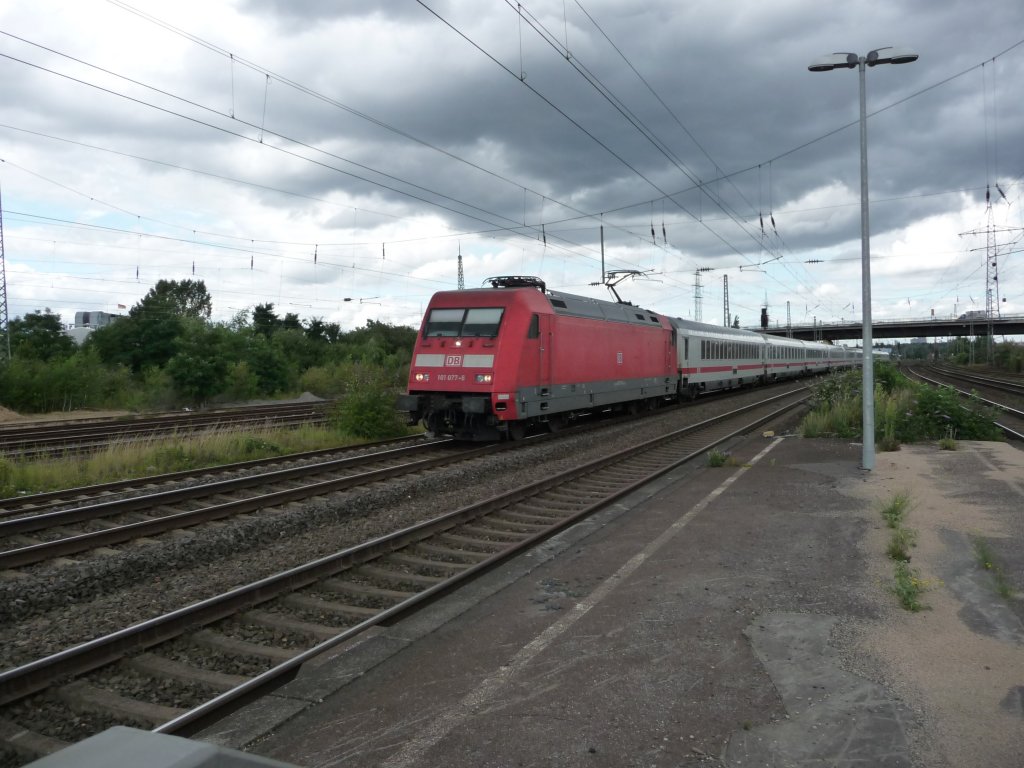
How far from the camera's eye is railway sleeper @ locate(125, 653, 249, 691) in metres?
4.30

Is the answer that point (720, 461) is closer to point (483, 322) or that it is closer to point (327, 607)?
point (483, 322)

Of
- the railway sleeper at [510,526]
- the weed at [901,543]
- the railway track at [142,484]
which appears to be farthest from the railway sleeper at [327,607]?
the railway track at [142,484]

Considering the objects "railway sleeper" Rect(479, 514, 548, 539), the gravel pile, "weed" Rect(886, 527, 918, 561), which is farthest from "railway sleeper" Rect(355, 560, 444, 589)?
"weed" Rect(886, 527, 918, 561)

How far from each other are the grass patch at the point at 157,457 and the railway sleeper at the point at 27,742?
7982 mm

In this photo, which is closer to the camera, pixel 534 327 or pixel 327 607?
pixel 327 607

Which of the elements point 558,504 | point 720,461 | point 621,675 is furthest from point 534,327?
point 621,675

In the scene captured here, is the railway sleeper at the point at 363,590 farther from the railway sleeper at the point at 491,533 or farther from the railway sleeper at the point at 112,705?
the railway sleeper at the point at 112,705

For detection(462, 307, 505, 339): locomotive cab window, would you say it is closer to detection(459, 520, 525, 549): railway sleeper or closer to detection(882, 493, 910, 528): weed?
detection(459, 520, 525, 549): railway sleeper

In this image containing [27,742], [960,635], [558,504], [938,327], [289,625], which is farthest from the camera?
[938,327]

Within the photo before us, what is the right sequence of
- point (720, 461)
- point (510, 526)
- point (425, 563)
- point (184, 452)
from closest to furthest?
point (425, 563) → point (510, 526) → point (720, 461) → point (184, 452)

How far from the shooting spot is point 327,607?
561 centimetres

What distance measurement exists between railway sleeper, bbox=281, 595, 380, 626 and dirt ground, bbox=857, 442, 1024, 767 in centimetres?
348

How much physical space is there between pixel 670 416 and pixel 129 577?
18.6m

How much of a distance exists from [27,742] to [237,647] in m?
1.34
